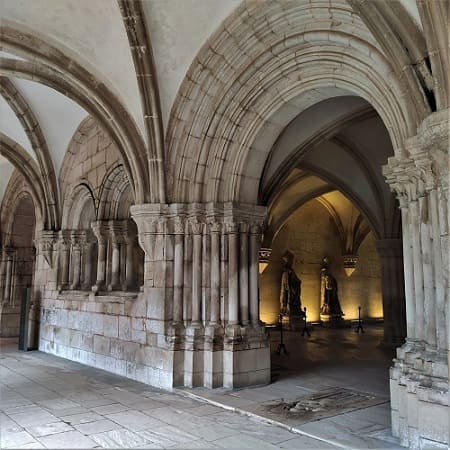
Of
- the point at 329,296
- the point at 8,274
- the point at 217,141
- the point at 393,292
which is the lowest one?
the point at 329,296

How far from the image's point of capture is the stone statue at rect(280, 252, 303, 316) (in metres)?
11.7

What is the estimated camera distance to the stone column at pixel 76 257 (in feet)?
25.2

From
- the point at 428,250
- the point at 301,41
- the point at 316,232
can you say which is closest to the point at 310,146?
the point at 301,41

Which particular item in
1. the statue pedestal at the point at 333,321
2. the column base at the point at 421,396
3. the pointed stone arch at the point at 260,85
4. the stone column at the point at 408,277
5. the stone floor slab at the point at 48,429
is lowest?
the stone floor slab at the point at 48,429

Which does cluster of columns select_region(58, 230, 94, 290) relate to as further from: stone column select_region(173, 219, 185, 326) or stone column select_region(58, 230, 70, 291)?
stone column select_region(173, 219, 185, 326)

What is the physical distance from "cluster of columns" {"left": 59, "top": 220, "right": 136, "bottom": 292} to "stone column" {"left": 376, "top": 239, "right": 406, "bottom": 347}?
4561mm

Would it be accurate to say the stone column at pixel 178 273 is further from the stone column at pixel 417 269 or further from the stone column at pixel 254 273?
the stone column at pixel 417 269

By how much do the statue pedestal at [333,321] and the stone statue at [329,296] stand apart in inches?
2.4

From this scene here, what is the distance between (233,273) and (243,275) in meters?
0.13

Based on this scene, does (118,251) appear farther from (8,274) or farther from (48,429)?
(8,274)

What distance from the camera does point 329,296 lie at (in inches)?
501

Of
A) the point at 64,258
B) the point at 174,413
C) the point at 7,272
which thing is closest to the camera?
the point at 174,413

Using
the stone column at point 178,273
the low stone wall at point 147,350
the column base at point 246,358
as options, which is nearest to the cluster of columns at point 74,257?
the low stone wall at point 147,350

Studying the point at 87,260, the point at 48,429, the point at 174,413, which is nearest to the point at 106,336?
the point at 87,260
